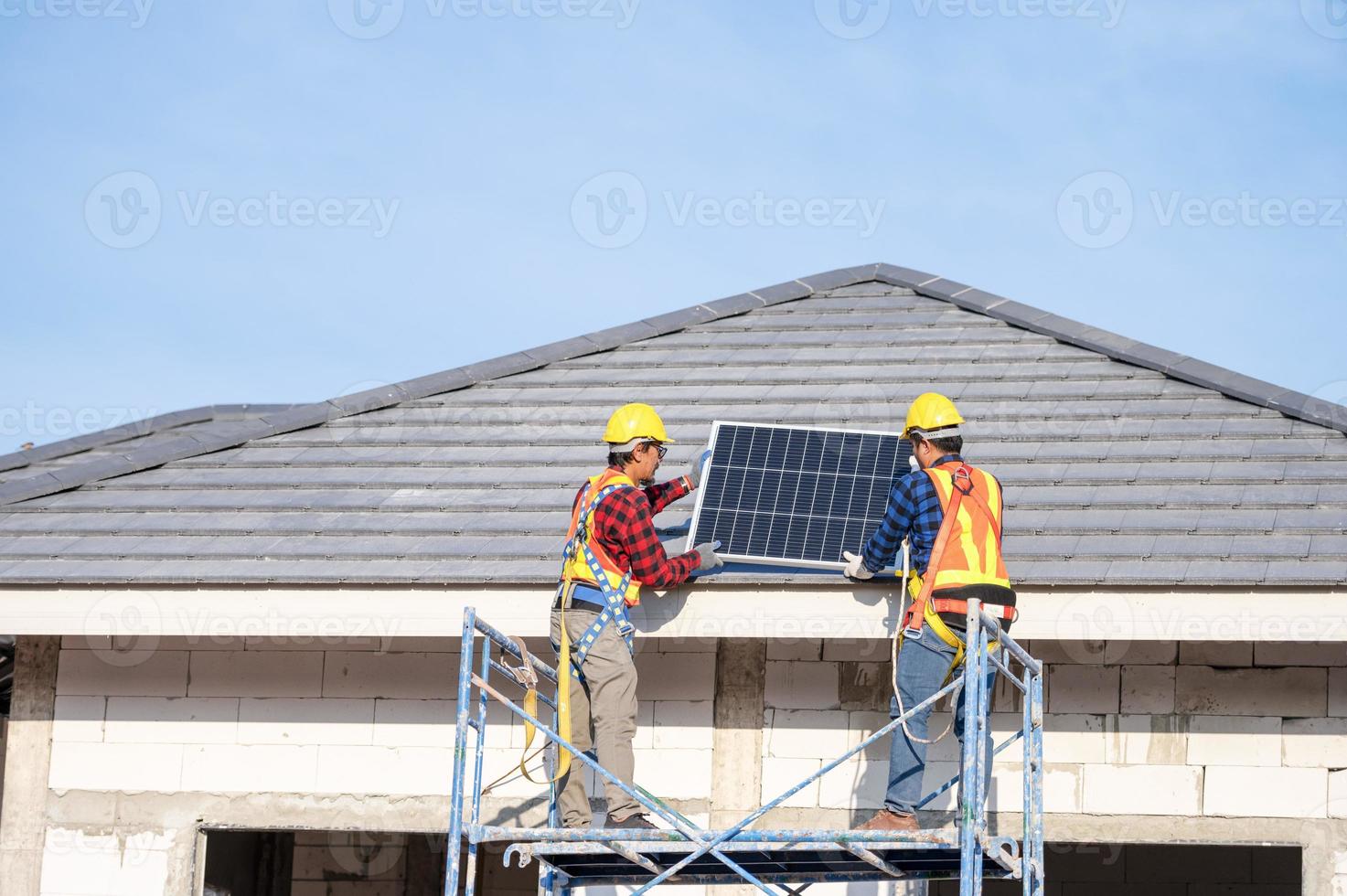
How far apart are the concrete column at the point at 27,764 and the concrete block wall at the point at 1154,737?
425 centimetres

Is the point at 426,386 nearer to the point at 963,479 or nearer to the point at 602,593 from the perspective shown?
the point at 602,593

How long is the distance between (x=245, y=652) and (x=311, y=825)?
1.09 meters

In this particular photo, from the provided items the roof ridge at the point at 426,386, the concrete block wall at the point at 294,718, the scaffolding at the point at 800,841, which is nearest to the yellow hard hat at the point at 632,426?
the scaffolding at the point at 800,841

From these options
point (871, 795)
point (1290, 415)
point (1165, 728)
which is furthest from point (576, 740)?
point (1290, 415)

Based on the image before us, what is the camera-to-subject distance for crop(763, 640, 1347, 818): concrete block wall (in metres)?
8.51

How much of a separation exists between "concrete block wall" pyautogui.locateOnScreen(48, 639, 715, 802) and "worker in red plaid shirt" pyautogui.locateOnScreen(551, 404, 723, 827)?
3.63 ft

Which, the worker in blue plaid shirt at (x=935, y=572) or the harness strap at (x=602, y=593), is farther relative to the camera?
the harness strap at (x=602, y=593)

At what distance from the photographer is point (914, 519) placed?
7746mm

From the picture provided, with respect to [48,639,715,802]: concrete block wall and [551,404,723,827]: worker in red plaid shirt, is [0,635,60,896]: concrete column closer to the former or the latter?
[48,639,715,802]: concrete block wall

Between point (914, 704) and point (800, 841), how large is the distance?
3.32ft

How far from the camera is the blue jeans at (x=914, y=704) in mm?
7562

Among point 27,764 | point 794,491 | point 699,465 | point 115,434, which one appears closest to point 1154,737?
point 794,491

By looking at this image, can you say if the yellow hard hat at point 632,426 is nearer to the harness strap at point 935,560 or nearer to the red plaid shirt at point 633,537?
the red plaid shirt at point 633,537

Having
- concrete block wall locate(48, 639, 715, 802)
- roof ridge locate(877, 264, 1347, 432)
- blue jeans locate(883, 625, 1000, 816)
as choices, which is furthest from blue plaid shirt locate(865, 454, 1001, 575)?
roof ridge locate(877, 264, 1347, 432)
